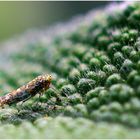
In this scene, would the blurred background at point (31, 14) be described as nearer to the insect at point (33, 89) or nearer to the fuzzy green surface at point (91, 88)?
the fuzzy green surface at point (91, 88)

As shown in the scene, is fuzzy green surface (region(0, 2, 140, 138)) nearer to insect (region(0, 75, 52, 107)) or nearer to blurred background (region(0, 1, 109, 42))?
insect (region(0, 75, 52, 107))

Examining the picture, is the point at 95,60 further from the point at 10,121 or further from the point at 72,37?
the point at 72,37

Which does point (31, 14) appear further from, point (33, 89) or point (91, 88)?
point (91, 88)

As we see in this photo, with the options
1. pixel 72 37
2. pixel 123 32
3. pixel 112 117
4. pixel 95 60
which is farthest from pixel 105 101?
pixel 72 37

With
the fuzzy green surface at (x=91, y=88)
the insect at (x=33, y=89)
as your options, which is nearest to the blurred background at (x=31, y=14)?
the fuzzy green surface at (x=91, y=88)

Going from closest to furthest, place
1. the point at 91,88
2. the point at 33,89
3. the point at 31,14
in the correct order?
the point at 91,88, the point at 33,89, the point at 31,14

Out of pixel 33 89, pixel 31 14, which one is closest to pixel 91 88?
pixel 33 89
